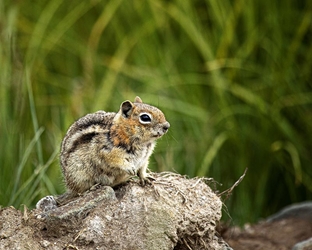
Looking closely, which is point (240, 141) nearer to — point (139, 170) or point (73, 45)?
point (73, 45)

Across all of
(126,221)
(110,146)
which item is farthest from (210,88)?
(126,221)

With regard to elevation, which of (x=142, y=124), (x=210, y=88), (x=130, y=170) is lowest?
(x=130, y=170)

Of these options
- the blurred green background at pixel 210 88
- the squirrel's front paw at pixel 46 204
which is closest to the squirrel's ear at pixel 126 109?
the squirrel's front paw at pixel 46 204

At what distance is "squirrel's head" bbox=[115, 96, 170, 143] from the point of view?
4809mm

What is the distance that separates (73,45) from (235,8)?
7.37 feet

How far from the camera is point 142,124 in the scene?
4.82 meters

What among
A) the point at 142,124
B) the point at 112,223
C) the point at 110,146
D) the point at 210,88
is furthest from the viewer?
the point at 210,88

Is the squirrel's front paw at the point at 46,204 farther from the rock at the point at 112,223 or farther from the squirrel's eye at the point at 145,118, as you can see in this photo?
the squirrel's eye at the point at 145,118

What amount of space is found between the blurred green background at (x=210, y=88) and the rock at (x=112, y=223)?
2.55m

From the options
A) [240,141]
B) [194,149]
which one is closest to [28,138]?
[194,149]

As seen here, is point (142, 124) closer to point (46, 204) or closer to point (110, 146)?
point (110, 146)

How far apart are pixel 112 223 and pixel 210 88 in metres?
4.75

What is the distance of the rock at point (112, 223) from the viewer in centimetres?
421

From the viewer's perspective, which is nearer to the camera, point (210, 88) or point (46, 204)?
point (46, 204)
